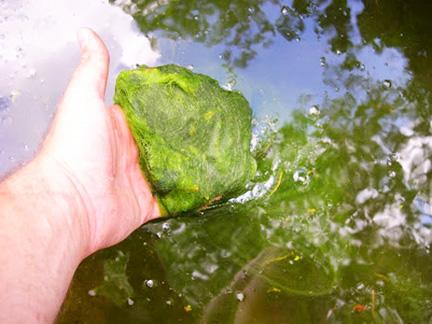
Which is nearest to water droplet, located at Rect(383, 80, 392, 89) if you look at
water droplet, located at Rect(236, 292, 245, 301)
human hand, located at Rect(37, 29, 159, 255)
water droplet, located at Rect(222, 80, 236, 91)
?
water droplet, located at Rect(222, 80, 236, 91)

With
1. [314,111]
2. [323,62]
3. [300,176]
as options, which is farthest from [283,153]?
[323,62]

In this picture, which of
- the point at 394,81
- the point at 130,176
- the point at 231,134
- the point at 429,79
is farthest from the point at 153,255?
the point at 429,79

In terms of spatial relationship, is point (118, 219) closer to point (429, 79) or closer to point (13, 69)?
point (13, 69)

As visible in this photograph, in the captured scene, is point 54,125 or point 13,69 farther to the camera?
point 13,69

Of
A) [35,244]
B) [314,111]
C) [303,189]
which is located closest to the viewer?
[35,244]

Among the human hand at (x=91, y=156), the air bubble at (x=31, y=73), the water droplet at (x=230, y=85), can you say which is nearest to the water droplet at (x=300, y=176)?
the water droplet at (x=230, y=85)

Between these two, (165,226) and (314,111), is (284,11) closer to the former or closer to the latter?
(314,111)
